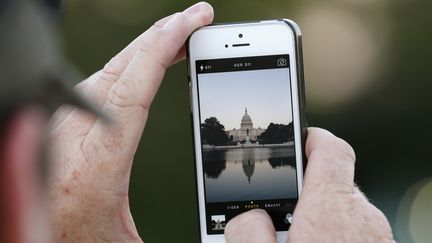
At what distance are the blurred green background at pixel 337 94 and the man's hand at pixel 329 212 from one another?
11.7 feet

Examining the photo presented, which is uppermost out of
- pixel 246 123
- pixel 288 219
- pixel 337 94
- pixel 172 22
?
pixel 337 94

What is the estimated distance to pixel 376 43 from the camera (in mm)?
4855

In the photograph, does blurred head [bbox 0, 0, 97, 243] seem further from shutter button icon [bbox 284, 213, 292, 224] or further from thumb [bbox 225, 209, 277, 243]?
shutter button icon [bbox 284, 213, 292, 224]

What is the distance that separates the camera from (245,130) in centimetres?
96

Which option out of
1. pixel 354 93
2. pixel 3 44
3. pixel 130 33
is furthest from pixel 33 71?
pixel 354 93

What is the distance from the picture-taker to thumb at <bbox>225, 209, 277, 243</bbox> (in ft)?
2.47

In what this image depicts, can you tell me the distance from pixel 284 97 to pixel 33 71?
80cm

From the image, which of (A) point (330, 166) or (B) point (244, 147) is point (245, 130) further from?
(A) point (330, 166)

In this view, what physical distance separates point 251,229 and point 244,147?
16cm

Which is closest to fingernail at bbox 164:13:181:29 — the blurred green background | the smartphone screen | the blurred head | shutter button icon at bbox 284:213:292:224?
the smartphone screen

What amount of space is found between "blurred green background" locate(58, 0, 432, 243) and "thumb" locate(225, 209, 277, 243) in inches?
139

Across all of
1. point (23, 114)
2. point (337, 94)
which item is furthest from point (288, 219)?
point (337, 94)

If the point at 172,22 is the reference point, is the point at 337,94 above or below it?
above

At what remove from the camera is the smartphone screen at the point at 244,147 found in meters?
0.93
